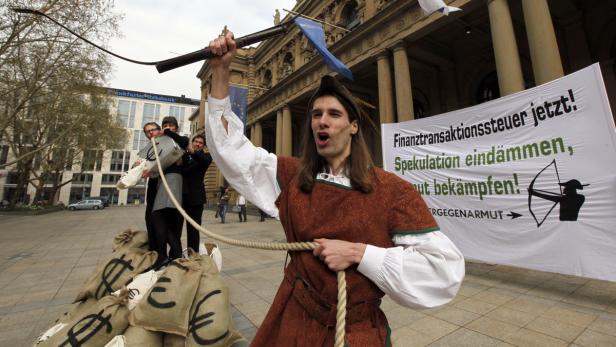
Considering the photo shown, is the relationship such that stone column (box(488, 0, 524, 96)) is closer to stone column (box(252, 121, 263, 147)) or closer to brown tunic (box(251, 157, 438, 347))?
brown tunic (box(251, 157, 438, 347))

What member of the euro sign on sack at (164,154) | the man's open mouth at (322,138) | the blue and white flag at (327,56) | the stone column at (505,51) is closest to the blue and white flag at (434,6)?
the stone column at (505,51)

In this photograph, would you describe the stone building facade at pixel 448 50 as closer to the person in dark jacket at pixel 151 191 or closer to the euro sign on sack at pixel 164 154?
the euro sign on sack at pixel 164 154

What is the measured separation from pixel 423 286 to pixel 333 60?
9.16 ft

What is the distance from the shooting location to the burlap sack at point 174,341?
7.08 feet

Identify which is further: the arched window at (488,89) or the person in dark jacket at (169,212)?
the arched window at (488,89)

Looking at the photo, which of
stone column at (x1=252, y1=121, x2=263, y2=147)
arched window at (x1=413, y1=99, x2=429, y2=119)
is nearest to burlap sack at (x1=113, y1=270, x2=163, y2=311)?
arched window at (x1=413, y1=99, x2=429, y2=119)

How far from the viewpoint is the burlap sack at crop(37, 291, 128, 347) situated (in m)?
2.00

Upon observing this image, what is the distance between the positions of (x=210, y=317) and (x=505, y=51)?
1047 cm

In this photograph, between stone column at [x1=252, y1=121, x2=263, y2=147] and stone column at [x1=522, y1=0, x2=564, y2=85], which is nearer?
stone column at [x1=522, y1=0, x2=564, y2=85]

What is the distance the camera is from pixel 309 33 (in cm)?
343

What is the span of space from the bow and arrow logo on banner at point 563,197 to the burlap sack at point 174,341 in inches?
183

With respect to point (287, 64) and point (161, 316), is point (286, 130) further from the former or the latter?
point (161, 316)

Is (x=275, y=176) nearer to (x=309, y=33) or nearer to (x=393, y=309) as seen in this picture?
(x=309, y=33)

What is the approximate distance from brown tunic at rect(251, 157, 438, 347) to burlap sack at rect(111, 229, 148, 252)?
2783 millimetres
